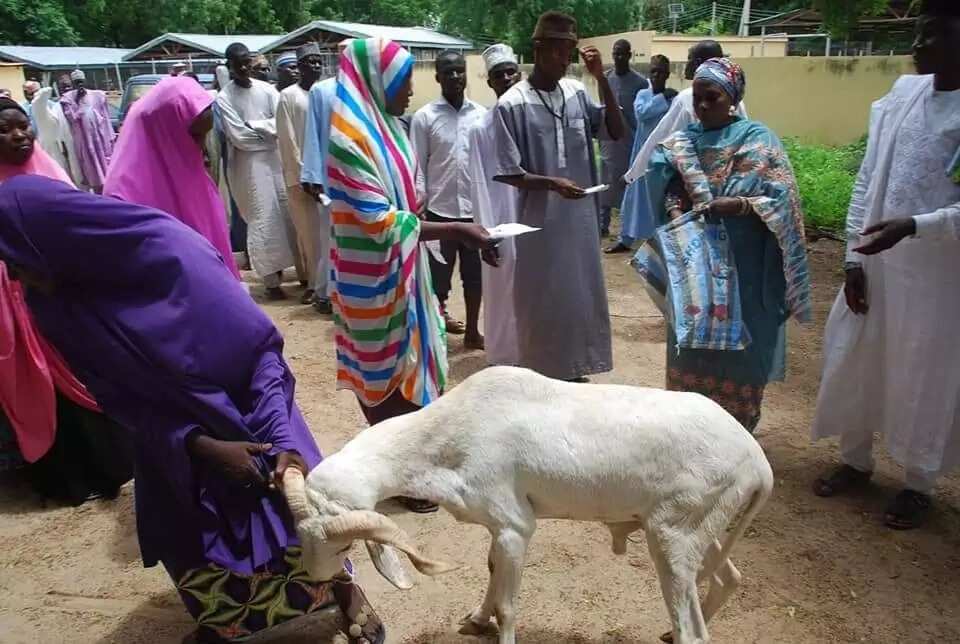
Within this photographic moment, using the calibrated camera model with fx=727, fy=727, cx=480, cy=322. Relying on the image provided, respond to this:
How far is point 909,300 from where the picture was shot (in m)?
3.07

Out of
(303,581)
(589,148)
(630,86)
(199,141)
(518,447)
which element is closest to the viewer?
(518,447)

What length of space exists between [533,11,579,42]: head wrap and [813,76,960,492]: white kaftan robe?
5.20 ft

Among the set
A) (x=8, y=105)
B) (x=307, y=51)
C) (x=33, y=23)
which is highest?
(x=33, y=23)

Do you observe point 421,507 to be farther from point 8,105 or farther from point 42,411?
point 8,105

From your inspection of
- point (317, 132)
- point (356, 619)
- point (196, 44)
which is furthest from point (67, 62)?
point (356, 619)

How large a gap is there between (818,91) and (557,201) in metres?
11.5

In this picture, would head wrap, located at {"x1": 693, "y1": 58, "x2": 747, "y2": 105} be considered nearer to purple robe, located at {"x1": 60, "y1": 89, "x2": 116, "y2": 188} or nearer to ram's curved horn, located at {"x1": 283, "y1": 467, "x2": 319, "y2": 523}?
ram's curved horn, located at {"x1": 283, "y1": 467, "x2": 319, "y2": 523}

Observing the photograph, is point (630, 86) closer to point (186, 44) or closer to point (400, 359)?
point (400, 359)

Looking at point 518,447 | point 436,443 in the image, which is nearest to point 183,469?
point 436,443

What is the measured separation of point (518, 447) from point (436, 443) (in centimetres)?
23

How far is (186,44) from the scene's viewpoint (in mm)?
26625

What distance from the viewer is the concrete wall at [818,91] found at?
1265 cm

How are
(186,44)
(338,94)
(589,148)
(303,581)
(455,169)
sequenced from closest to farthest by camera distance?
(303,581)
(338,94)
(589,148)
(455,169)
(186,44)

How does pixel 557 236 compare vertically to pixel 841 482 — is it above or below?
above
